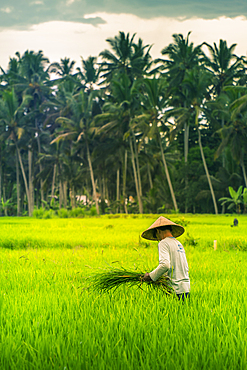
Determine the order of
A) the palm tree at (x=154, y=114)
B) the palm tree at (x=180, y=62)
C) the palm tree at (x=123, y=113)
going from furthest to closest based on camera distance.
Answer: the palm tree at (x=180, y=62)
the palm tree at (x=123, y=113)
the palm tree at (x=154, y=114)

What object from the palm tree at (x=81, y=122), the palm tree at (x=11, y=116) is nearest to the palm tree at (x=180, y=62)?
the palm tree at (x=81, y=122)

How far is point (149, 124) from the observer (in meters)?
25.3

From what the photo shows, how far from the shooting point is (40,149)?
37.9 m

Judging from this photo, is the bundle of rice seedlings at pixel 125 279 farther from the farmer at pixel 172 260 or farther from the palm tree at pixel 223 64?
the palm tree at pixel 223 64

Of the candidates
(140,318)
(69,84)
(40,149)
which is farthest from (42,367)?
(40,149)

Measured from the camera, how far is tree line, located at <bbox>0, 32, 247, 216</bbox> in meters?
24.8

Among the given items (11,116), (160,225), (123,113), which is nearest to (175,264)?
(160,225)

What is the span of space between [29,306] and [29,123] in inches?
1470

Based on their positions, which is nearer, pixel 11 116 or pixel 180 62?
pixel 180 62

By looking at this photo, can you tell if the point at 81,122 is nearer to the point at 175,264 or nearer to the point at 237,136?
the point at 237,136

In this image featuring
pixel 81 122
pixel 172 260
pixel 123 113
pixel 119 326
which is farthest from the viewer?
pixel 81 122

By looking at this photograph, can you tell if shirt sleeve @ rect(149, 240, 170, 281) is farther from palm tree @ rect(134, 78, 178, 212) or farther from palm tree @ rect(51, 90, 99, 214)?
palm tree @ rect(51, 90, 99, 214)

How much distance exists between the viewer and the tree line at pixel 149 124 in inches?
978

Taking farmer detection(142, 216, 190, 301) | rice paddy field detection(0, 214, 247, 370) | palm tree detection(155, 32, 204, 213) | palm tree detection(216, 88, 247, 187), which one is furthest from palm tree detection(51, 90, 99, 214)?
farmer detection(142, 216, 190, 301)
